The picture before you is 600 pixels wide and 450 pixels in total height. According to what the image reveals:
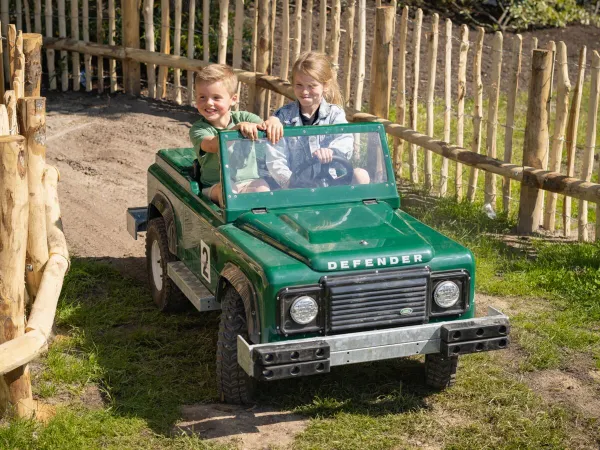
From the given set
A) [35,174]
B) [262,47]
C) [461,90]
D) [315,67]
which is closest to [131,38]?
[262,47]

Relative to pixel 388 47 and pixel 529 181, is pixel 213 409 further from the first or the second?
pixel 388 47

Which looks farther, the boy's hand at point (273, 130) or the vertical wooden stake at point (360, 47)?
the vertical wooden stake at point (360, 47)

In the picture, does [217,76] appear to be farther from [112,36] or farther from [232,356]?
[112,36]

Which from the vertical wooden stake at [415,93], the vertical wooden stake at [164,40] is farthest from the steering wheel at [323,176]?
the vertical wooden stake at [164,40]

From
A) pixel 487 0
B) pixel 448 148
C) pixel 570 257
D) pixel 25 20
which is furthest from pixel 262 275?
pixel 487 0

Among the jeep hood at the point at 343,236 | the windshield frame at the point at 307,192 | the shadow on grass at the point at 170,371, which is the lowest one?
the shadow on grass at the point at 170,371

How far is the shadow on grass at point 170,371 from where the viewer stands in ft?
18.7

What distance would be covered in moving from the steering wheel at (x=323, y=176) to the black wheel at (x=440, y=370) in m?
1.22

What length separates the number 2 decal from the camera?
20.2ft

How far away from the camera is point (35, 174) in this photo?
5.94 metres

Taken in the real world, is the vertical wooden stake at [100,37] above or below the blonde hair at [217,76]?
below

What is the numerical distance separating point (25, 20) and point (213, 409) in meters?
8.90

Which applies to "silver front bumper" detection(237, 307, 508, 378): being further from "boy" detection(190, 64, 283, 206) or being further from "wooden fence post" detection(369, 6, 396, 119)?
"wooden fence post" detection(369, 6, 396, 119)

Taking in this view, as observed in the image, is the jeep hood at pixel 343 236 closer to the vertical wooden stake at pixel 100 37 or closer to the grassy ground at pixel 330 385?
the grassy ground at pixel 330 385
